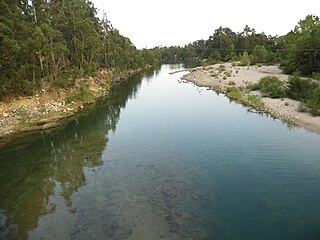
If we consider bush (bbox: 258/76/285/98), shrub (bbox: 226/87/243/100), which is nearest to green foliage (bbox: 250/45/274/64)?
bush (bbox: 258/76/285/98)

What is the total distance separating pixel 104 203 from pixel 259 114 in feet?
74.9

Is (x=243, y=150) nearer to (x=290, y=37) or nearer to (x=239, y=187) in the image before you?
(x=239, y=187)

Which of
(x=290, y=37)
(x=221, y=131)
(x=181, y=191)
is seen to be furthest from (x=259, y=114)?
(x=290, y=37)

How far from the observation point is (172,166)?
790 inches

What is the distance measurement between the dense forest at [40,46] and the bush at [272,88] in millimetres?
29183

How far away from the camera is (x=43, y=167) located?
69.5 ft

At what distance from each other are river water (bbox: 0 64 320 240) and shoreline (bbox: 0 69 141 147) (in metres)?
2.41

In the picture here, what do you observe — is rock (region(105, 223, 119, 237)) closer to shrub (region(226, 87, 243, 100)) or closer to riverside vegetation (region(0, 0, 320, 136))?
riverside vegetation (region(0, 0, 320, 136))

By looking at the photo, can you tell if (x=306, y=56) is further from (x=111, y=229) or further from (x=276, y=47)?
(x=276, y=47)

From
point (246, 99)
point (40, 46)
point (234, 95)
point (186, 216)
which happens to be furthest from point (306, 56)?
point (186, 216)

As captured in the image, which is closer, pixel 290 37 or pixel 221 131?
pixel 221 131

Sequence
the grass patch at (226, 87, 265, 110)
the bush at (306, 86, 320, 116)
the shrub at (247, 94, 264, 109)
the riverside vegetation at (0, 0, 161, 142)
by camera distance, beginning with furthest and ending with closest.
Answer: the grass patch at (226, 87, 265, 110) → the shrub at (247, 94, 264, 109) → the riverside vegetation at (0, 0, 161, 142) → the bush at (306, 86, 320, 116)

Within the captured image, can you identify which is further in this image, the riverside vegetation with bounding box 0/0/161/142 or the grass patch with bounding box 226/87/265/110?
the grass patch with bounding box 226/87/265/110

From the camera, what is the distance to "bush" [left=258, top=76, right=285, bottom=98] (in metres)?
38.1
